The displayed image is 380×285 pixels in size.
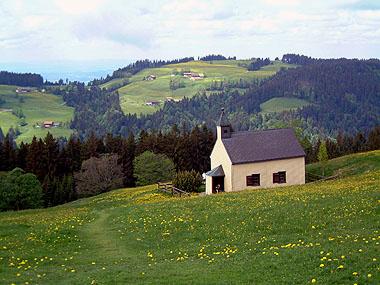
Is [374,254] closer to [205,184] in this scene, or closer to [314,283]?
[314,283]

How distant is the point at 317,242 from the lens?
72.5 feet

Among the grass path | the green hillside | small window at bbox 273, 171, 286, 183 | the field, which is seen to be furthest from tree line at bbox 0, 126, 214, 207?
the grass path

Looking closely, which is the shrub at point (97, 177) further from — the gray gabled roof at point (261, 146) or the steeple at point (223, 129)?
the gray gabled roof at point (261, 146)

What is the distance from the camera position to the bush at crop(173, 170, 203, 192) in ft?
207

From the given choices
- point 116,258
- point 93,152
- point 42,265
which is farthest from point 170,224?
point 93,152

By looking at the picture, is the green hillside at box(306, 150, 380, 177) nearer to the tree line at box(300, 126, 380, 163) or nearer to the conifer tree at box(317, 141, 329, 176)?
the conifer tree at box(317, 141, 329, 176)

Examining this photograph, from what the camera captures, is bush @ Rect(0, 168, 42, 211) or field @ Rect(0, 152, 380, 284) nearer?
field @ Rect(0, 152, 380, 284)

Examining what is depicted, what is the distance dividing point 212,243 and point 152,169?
62.6 m

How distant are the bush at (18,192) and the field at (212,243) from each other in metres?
29.9

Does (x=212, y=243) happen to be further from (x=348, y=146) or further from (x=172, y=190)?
(x=348, y=146)

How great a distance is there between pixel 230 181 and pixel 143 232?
101 feet

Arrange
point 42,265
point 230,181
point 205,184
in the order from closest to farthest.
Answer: point 42,265 < point 230,181 < point 205,184

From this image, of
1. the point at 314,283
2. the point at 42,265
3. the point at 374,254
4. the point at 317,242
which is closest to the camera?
the point at 314,283

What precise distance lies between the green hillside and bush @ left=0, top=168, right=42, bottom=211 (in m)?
40.1
